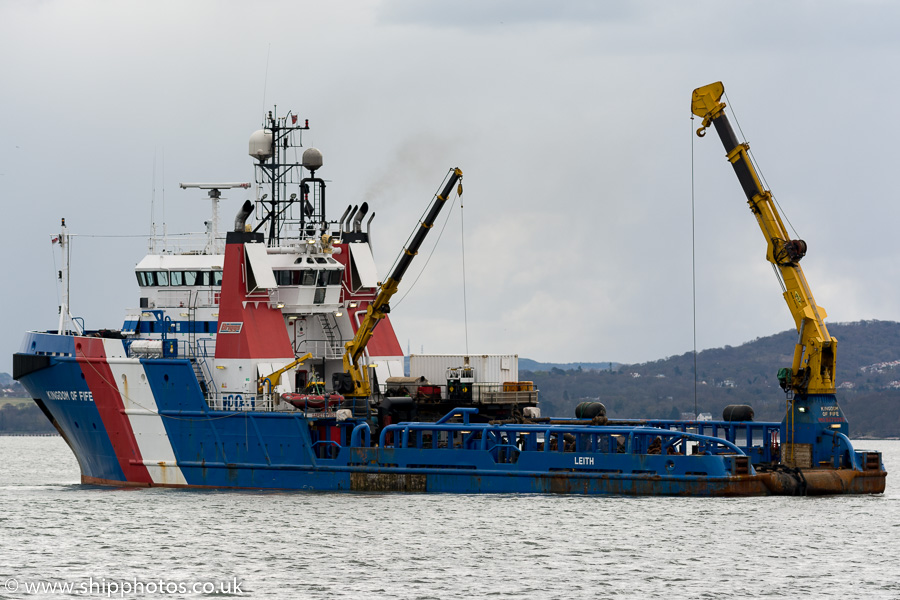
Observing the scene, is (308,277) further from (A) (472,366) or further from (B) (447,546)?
(B) (447,546)

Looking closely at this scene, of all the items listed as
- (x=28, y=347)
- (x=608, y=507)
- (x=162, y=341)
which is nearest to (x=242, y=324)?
(x=162, y=341)

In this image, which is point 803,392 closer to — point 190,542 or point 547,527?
point 547,527

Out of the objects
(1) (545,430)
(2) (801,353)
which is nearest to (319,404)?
(1) (545,430)

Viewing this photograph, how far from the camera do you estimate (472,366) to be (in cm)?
4244

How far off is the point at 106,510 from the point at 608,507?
13034 mm

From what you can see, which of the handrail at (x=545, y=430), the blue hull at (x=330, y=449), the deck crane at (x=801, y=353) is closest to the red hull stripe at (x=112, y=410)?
the blue hull at (x=330, y=449)

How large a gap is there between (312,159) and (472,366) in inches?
319

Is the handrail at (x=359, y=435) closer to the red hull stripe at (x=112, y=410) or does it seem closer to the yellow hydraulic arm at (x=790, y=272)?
the red hull stripe at (x=112, y=410)

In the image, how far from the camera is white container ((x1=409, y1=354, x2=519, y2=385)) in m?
42.3

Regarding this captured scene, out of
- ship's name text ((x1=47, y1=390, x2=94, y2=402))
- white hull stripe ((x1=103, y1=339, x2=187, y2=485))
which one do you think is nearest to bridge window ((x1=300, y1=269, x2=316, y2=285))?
white hull stripe ((x1=103, y1=339, x2=187, y2=485))

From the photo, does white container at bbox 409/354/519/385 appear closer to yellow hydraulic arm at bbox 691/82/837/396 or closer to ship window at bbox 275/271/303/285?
ship window at bbox 275/271/303/285

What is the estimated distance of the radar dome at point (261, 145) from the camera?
44.5 m

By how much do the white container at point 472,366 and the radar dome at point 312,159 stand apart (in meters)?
6.54

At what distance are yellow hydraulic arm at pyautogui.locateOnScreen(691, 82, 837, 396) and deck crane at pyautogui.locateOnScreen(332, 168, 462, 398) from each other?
763 cm
